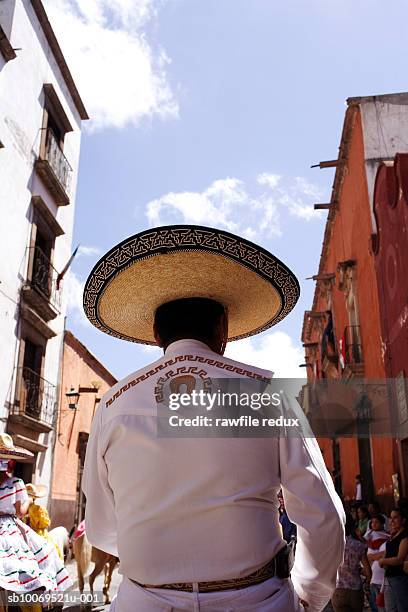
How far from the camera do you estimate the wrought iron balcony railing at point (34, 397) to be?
1398 centimetres

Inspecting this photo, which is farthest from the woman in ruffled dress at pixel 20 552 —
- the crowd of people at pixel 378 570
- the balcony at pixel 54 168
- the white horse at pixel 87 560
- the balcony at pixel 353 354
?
the balcony at pixel 353 354

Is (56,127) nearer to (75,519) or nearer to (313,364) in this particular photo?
(75,519)

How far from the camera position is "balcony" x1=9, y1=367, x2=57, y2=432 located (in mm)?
13773

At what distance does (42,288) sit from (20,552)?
36.1 ft

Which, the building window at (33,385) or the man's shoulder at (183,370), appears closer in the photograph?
the man's shoulder at (183,370)


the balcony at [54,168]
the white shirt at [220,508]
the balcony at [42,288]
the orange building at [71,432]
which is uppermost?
the balcony at [54,168]

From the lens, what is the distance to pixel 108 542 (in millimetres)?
1934

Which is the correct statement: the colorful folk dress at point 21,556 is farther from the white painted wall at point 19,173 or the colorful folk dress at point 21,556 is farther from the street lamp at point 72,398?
the street lamp at point 72,398

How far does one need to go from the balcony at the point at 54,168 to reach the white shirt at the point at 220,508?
15.1m

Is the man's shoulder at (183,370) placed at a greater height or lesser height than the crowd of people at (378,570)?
greater

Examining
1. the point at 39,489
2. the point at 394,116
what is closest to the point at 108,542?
the point at 39,489

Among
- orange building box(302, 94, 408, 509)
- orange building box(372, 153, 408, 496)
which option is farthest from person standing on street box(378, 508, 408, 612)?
orange building box(302, 94, 408, 509)

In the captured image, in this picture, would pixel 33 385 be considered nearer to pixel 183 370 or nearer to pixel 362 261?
pixel 362 261

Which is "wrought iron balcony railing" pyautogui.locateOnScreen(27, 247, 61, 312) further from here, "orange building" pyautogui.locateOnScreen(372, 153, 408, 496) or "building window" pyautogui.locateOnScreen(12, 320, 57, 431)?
"orange building" pyautogui.locateOnScreen(372, 153, 408, 496)
